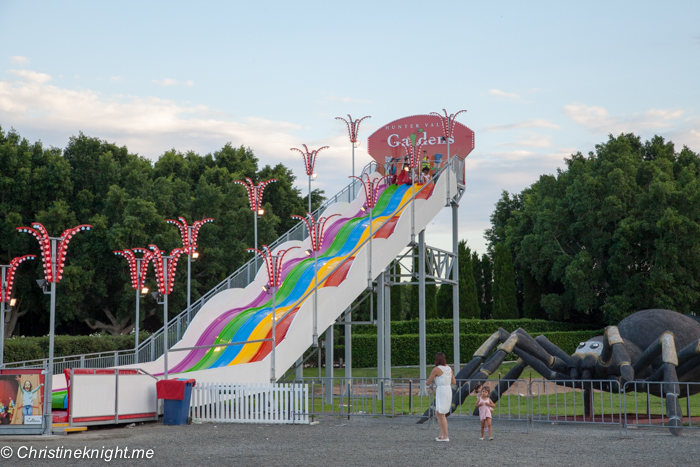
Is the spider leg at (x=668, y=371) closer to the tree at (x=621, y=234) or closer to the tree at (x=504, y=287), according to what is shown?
the tree at (x=621, y=234)

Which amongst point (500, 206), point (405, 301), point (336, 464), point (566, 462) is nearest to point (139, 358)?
point (336, 464)

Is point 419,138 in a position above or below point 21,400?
above

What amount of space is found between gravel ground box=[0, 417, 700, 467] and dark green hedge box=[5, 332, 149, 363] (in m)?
12.6

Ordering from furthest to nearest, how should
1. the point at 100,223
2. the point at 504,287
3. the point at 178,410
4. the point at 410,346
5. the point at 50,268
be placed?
1. the point at 504,287
2. the point at 410,346
3. the point at 100,223
4. the point at 178,410
5. the point at 50,268

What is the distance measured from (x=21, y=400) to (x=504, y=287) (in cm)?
4465

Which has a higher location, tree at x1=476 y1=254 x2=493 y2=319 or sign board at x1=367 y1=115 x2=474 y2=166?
sign board at x1=367 y1=115 x2=474 y2=166

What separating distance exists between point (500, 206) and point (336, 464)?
203 ft

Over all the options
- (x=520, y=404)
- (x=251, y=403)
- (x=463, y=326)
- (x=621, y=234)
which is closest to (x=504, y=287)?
(x=463, y=326)

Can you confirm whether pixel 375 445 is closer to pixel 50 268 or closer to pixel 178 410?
pixel 178 410

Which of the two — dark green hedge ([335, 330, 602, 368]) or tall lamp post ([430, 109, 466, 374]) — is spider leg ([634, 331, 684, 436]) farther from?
dark green hedge ([335, 330, 602, 368])

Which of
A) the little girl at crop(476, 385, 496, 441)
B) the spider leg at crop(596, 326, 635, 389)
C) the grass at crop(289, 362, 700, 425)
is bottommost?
the grass at crop(289, 362, 700, 425)

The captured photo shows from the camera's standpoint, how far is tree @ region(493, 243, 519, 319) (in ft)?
186

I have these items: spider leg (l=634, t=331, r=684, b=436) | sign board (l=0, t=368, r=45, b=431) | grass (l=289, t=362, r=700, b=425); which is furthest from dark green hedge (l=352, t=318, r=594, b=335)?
sign board (l=0, t=368, r=45, b=431)

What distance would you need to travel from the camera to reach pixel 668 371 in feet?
52.7
